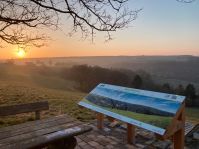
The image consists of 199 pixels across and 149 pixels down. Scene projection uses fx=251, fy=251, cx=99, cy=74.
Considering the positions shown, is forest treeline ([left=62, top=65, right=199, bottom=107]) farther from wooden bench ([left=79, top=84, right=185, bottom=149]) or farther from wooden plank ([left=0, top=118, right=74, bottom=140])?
wooden plank ([left=0, top=118, right=74, bottom=140])

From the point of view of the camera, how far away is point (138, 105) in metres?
5.23

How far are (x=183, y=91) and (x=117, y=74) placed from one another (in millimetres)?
11351

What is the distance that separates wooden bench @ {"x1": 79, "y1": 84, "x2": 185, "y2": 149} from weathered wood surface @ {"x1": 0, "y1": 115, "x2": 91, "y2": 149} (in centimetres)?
134

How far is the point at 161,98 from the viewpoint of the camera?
4.90 m

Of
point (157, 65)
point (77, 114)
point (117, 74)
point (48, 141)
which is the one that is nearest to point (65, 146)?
point (48, 141)

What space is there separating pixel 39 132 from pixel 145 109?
2.20 meters

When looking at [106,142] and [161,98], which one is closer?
[161,98]

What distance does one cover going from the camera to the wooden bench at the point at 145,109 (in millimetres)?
4398

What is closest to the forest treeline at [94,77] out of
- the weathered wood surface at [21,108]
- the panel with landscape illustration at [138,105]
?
the panel with landscape illustration at [138,105]

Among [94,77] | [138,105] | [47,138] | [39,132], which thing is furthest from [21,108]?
[94,77]

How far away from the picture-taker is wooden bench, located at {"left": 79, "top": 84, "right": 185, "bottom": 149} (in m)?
4.40

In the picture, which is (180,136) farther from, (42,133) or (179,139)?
(42,133)

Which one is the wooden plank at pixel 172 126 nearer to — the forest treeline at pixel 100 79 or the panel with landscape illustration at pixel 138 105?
the panel with landscape illustration at pixel 138 105

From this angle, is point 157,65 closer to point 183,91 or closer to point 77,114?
point 183,91
